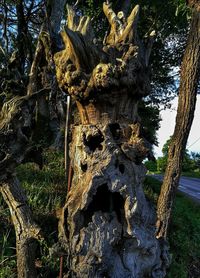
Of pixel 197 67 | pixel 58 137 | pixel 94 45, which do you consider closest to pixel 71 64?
pixel 94 45

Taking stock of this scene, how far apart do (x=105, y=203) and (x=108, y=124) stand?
A: 47 centimetres

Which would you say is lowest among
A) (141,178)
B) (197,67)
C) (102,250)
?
(102,250)

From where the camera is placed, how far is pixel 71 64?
7.45ft

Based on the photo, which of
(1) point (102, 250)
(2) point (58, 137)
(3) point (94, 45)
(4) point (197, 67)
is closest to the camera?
(1) point (102, 250)

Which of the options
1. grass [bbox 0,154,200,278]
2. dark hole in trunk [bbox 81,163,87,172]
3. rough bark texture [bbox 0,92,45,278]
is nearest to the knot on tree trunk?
dark hole in trunk [bbox 81,163,87,172]

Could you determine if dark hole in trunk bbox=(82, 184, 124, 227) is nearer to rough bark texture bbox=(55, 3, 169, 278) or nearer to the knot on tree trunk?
rough bark texture bbox=(55, 3, 169, 278)

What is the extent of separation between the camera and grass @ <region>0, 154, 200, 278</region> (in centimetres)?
531

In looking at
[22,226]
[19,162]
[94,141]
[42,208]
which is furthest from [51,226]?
[94,141]

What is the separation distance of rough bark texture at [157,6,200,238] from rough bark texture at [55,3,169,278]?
3.97 meters

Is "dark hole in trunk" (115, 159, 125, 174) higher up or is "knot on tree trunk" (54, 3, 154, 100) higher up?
"knot on tree trunk" (54, 3, 154, 100)

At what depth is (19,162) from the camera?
324 centimetres

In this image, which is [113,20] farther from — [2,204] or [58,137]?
[2,204]

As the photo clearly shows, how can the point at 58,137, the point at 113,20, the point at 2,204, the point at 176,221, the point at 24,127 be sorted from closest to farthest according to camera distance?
the point at 113,20 → the point at 24,127 → the point at 58,137 → the point at 2,204 → the point at 176,221

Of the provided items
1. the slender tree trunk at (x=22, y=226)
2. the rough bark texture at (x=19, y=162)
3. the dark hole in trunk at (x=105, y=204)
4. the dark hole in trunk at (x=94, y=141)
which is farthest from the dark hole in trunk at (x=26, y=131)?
the dark hole in trunk at (x=105, y=204)
